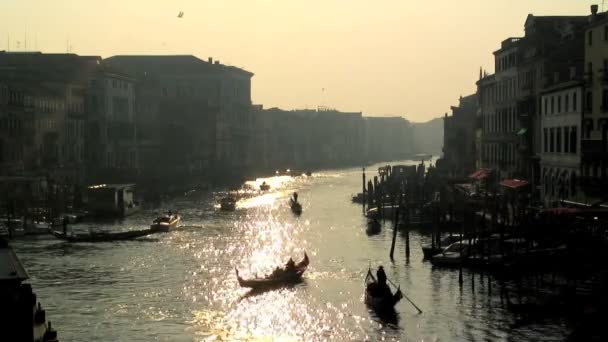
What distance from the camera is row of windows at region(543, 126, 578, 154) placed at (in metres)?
57.4

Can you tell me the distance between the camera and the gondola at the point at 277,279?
47031mm

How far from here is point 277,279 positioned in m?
48.3

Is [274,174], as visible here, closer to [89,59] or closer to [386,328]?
[89,59]

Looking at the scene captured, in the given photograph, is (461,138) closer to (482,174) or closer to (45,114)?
(482,174)

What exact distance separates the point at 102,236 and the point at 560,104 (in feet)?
85.8

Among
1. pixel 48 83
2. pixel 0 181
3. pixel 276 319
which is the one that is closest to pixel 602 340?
pixel 276 319

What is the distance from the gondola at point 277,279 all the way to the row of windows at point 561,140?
15880 mm

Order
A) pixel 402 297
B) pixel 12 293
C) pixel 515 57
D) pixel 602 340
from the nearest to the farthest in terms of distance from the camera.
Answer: pixel 12 293 < pixel 602 340 < pixel 402 297 < pixel 515 57

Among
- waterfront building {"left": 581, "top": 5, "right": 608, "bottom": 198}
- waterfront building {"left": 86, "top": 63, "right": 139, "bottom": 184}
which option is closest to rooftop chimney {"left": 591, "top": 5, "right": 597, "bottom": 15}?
waterfront building {"left": 581, "top": 5, "right": 608, "bottom": 198}

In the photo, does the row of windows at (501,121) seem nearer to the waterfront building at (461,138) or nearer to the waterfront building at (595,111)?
the waterfront building at (461,138)

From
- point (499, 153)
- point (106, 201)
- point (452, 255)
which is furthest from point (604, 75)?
point (106, 201)

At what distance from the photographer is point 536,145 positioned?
225 feet

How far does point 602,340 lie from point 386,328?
8467 mm

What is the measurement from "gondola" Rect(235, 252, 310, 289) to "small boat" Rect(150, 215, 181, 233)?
21.9 meters
